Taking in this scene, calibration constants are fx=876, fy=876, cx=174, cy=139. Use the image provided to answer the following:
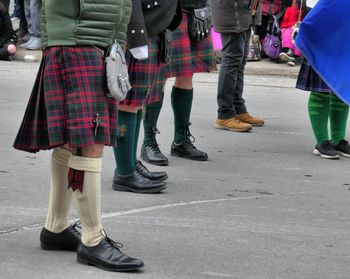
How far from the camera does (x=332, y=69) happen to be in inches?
216

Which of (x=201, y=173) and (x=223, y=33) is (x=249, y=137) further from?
(x=201, y=173)

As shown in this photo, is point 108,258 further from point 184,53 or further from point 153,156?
point 184,53

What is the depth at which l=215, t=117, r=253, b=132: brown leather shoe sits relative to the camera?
26.3 feet

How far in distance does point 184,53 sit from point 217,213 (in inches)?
61.7

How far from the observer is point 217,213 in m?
5.21

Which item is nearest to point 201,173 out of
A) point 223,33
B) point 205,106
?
point 223,33

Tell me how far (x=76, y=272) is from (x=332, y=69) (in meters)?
2.30

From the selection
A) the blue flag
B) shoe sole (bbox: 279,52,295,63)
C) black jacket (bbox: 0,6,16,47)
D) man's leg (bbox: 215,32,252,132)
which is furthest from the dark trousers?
black jacket (bbox: 0,6,16,47)

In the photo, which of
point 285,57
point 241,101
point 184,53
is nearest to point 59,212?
point 184,53

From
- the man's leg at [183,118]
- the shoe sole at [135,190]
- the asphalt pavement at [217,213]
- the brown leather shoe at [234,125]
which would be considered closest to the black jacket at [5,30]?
the asphalt pavement at [217,213]

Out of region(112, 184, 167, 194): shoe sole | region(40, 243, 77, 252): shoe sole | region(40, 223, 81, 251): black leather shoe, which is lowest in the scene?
region(112, 184, 167, 194): shoe sole

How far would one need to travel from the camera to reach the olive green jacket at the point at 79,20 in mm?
3943

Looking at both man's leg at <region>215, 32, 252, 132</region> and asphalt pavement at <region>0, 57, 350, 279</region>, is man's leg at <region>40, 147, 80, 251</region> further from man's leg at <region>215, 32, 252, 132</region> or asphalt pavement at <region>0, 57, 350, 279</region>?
man's leg at <region>215, 32, 252, 132</region>

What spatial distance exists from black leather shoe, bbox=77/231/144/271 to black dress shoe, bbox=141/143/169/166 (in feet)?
7.96
